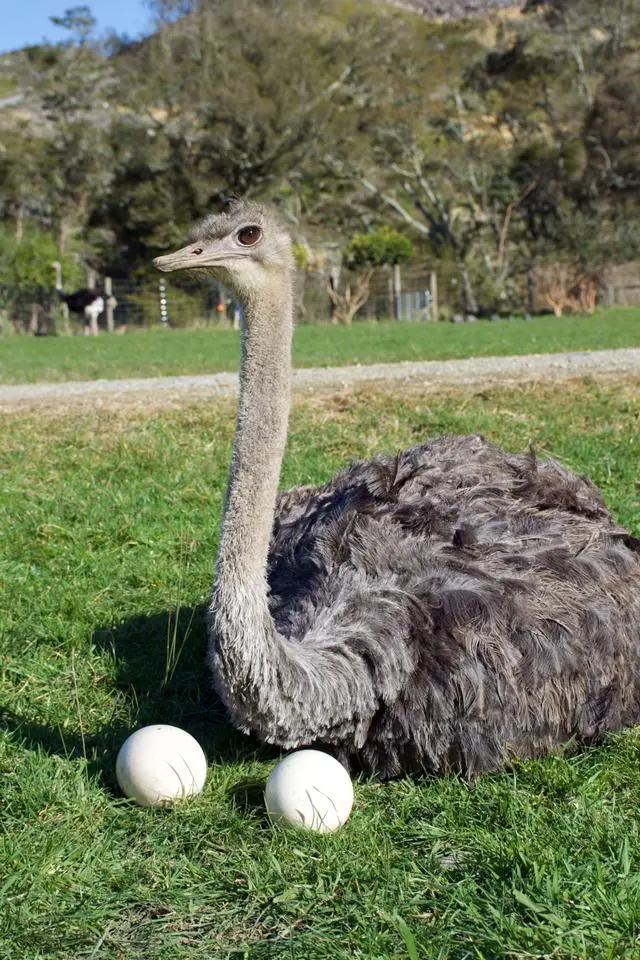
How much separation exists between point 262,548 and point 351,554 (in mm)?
761

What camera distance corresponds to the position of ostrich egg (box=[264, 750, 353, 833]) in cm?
294

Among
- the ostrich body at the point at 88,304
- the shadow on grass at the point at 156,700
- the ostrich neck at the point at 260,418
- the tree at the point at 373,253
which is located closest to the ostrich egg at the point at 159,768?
the shadow on grass at the point at 156,700

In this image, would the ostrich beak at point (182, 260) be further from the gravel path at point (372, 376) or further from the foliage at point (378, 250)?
the foliage at point (378, 250)

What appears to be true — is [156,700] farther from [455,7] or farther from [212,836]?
[455,7]

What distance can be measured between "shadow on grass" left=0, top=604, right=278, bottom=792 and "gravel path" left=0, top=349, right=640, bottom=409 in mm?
4351

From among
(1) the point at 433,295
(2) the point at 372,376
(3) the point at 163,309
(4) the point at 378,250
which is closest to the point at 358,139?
(4) the point at 378,250

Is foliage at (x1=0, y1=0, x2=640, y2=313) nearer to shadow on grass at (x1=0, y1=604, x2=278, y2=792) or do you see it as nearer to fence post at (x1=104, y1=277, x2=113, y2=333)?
fence post at (x1=104, y1=277, x2=113, y2=333)

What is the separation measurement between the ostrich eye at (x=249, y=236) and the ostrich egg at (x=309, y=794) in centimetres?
126

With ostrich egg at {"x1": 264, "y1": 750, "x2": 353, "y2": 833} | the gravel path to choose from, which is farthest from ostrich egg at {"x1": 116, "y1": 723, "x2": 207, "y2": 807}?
the gravel path

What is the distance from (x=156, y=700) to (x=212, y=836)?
3.37 ft

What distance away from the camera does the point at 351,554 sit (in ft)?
12.3

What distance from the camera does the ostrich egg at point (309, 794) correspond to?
2.94 m

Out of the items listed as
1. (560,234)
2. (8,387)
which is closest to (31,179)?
(560,234)

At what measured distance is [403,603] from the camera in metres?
3.42
